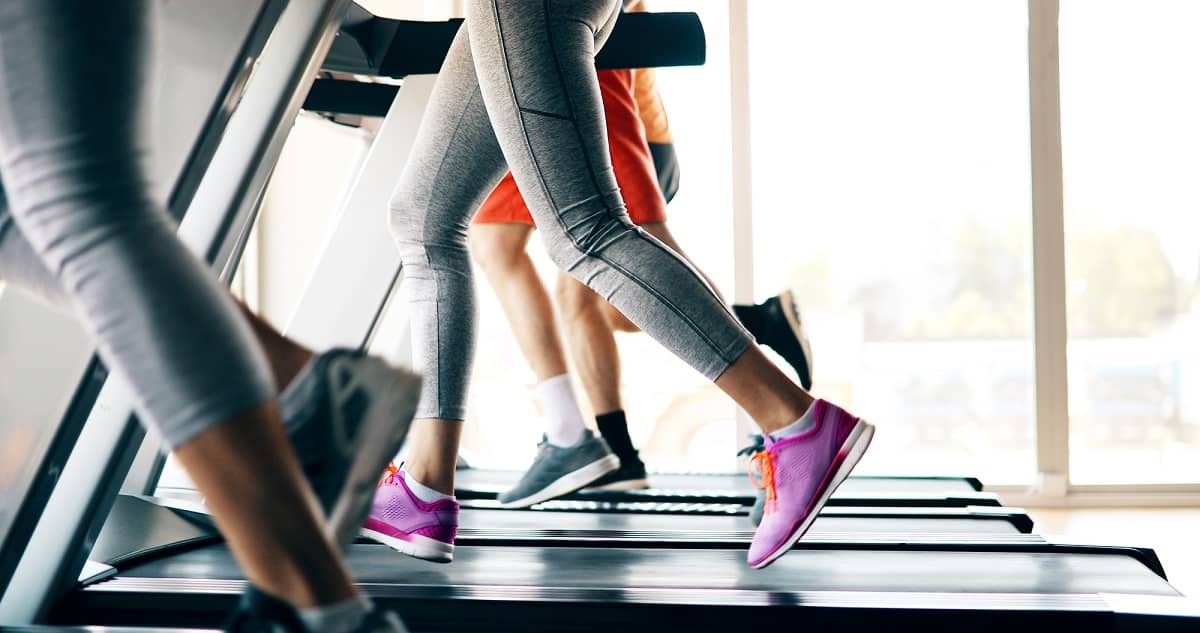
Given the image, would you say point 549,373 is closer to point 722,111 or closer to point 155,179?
point 155,179

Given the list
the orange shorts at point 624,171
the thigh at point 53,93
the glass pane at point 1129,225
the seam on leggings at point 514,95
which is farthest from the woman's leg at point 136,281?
the glass pane at point 1129,225

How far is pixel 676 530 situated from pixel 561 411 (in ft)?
0.95

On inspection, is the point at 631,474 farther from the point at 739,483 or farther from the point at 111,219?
the point at 111,219

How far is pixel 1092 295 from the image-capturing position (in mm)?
3865

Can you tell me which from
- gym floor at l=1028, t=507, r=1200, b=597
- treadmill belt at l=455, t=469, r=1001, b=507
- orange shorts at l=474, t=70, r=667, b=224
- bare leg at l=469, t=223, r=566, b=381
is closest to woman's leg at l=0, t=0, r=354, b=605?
bare leg at l=469, t=223, r=566, b=381

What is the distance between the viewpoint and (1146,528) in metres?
3.24

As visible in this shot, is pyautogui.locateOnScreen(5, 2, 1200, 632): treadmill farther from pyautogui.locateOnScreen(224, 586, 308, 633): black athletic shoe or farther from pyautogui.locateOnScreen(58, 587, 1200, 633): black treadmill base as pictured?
pyautogui.locateOnScreen(224, 586, 308, 633): black athletic shoe

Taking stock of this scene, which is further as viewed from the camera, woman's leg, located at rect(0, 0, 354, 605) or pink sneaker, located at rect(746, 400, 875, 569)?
pink sneaker, located at rect(746, 400, 875, 569)

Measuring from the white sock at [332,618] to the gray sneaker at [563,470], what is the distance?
1037mm

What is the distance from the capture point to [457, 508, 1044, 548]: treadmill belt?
168 centimetres

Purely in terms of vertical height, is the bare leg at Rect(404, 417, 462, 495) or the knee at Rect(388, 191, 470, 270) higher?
the knee at Rect(388, 191, 470, 270)

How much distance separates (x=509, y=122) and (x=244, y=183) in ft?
1.40

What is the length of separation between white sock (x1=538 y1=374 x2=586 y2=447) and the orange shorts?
1.29 ft

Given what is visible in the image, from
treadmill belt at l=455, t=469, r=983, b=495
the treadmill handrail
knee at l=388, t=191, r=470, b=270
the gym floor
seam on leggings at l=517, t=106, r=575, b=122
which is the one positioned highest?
the treadmill handrail
